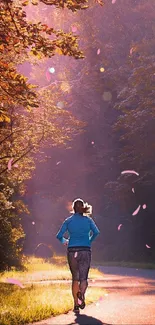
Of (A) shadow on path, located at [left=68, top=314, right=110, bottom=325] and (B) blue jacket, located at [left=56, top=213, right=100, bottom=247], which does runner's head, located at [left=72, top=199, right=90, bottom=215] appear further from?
(A) shadow on path, located at [left=68, top=314, right=110, bottom=325]

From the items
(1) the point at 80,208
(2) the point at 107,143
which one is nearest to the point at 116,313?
(1) the point at 80,208

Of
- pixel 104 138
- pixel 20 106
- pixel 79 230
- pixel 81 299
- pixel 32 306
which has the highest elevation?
pixel 104 138

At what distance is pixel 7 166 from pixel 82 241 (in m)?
8.79

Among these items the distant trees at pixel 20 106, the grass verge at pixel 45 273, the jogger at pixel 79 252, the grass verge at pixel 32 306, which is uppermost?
the distant trees at pixel 20 106

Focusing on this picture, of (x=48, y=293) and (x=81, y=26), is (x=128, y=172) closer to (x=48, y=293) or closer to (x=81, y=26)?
(x=81, y=26)

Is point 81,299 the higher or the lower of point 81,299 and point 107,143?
the lower

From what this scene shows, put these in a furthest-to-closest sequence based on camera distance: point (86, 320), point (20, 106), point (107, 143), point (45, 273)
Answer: point (107, 143) < point (45, 273) < point (20, 106) < point (86, 320)

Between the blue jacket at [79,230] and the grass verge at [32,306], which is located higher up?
the blue jacket at [79,230]

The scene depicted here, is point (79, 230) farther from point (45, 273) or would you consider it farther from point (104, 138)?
point (104, 138)

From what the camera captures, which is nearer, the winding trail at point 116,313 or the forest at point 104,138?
the winding trail at point 116,313

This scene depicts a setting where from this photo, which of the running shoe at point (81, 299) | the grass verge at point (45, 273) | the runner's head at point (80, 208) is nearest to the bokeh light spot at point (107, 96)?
the grass verge at point (45, 273)

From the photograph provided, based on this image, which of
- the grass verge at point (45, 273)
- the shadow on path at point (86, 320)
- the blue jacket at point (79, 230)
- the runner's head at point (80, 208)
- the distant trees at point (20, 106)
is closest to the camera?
the shadow on path at point (86, 320)

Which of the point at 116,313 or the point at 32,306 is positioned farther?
the point at 32,306

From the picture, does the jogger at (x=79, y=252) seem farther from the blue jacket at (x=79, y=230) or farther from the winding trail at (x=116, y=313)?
the winding trail at (x=116, y=313)
